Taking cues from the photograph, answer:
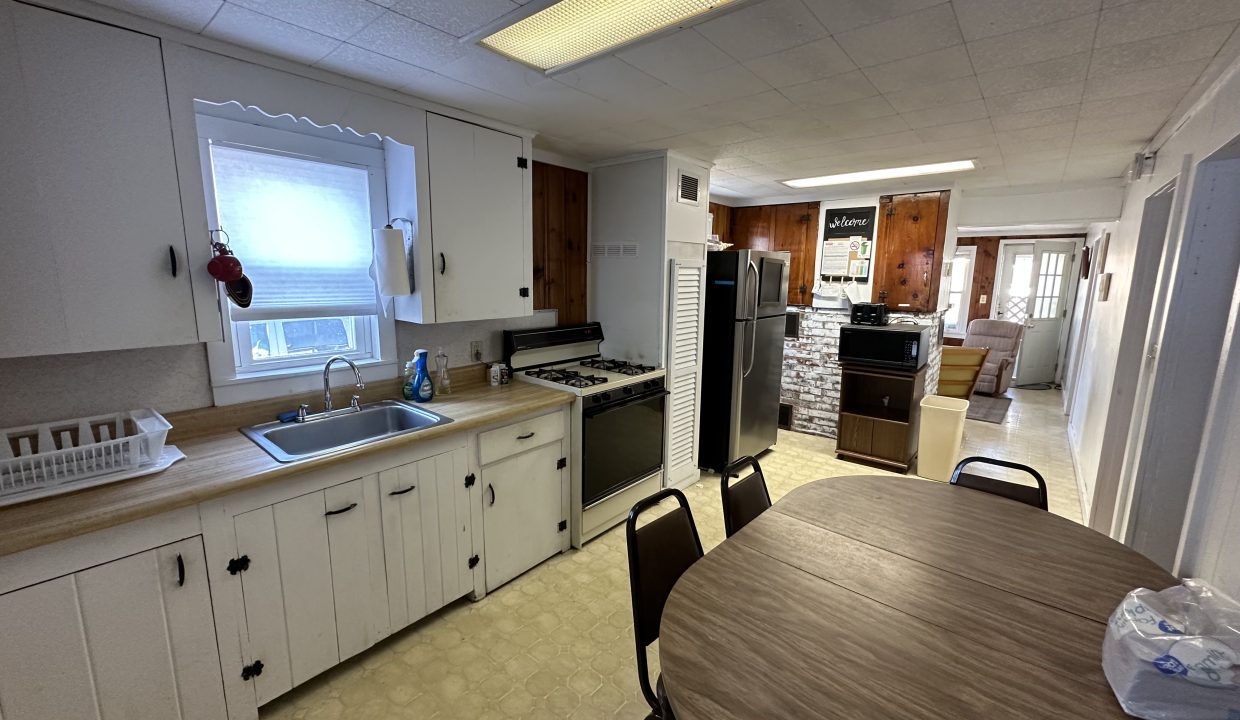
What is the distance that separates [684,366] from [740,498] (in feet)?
5.89

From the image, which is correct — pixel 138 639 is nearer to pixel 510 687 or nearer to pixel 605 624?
pixel 510 687

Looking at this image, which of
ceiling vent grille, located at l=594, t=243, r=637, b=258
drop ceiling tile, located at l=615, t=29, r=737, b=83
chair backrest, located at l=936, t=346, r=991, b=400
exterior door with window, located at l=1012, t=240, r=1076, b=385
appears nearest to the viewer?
drop ceiling tile, located at l=615, t=29, r=737, b=83

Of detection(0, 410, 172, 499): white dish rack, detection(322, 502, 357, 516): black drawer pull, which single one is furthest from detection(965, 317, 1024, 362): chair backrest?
detection(0, 410, 172, 499): white dish rack

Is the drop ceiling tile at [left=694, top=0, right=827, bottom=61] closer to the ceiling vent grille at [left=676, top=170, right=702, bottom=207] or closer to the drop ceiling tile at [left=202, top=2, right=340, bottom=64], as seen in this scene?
the drop ceiling tile at [left=202, top=2, right=340, bottom=64]

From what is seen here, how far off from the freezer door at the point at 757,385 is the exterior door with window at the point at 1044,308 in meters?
5.40

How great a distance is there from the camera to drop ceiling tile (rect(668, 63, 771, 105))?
1864 millimetres

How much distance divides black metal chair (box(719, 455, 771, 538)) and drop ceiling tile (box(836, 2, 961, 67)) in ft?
4.79

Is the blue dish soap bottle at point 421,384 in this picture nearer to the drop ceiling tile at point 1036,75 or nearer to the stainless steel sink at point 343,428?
the stainless steel sink at point 343,428

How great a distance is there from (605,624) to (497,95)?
2.43 m

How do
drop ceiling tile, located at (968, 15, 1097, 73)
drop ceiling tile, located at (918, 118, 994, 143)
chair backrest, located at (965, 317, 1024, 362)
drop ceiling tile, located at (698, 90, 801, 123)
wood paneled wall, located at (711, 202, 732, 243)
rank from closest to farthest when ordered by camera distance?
drop ceiling tile, located at (968, 15, 1097, 73)
drop ceiling tile, located at (698, 90, 801, 123)
drop ceiling tile, located at (918, 118, 994, 143)
wood paneled wall, located at (711, 202, 732, 243)
chair backrest, located at (965, 317, 1024, 362)

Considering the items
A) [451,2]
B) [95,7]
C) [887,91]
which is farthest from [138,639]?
[887,91]

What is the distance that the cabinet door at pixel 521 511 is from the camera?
2396mm

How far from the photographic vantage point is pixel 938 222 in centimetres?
416

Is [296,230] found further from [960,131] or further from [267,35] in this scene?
[960,131]
